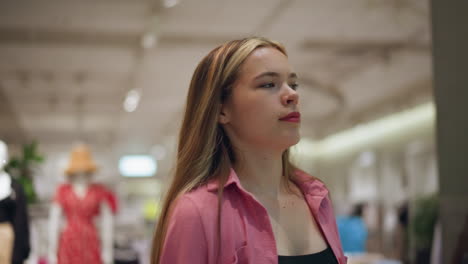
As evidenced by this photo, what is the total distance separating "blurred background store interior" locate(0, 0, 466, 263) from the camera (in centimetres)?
738

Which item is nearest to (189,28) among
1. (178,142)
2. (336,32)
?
(336,32)

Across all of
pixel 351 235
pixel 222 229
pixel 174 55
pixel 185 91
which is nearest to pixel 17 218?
pixel 185 91

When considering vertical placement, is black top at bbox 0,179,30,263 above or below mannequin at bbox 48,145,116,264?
above

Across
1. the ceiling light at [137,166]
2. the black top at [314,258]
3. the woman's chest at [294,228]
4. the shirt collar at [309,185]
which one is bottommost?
the ceiling light at [137,166]

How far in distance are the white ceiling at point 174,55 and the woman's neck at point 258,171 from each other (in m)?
3.33

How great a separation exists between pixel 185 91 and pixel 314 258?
9.24ft

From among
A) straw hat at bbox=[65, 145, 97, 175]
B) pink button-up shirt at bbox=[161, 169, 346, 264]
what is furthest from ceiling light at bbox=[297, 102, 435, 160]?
pink button-up shirt at bbox=[161, 169, 346, 264]

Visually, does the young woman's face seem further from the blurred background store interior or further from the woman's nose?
the blurred background store interior

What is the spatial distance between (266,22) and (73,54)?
319 cm

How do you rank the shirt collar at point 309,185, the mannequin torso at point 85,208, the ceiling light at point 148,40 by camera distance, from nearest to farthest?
the shirt collar at point 309,185
the mannequin torso at point 85,208
the ceiling light at point 148,40

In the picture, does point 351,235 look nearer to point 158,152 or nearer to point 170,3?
point 170,3

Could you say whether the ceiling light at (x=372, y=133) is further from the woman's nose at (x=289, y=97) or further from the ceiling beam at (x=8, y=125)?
the woman's nose at (x=289, y=97)

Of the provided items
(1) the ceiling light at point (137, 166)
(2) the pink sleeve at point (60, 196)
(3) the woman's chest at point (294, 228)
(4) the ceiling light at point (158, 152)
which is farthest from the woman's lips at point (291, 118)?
(4) the ceiling light at point (158, 152)

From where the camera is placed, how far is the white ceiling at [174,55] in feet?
24.1
